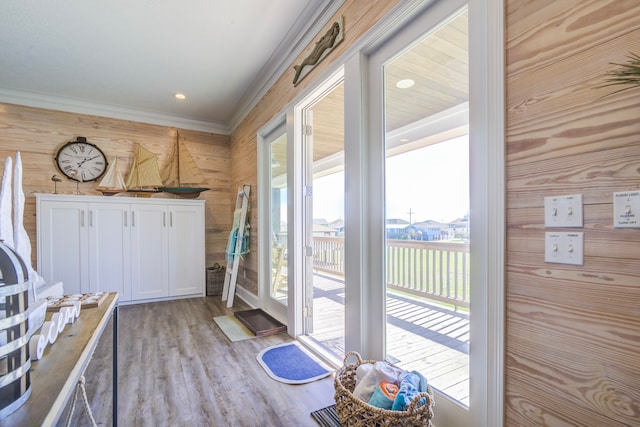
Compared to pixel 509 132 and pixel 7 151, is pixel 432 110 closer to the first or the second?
pixel 509 132

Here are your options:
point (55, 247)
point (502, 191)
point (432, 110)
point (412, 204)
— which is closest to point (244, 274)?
point (55, 247)

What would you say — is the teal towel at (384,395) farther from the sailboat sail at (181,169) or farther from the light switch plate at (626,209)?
the sailboat sail at (181,169)

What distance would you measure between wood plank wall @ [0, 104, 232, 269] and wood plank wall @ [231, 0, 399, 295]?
1.28ft

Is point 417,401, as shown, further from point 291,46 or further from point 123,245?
point 123,245

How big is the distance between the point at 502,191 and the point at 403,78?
3.12ft

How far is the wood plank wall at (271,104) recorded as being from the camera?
71.4 inches

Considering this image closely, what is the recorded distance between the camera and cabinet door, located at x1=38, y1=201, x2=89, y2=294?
335 cm

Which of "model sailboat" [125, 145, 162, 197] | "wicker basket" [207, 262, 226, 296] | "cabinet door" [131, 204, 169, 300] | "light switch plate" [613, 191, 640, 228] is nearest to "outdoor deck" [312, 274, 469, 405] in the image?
"light switch plate" [613, 191, 640, 228]

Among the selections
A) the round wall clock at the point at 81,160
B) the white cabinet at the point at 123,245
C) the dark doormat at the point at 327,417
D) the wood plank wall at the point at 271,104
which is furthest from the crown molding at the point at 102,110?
the dark doormat at the point at 327,417

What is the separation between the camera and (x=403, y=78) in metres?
1.71

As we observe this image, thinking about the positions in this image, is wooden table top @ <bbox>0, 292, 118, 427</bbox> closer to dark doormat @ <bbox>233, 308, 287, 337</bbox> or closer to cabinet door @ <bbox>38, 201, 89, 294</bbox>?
dark doormat @ <bbox>233, 308, 287, 337</bbox>

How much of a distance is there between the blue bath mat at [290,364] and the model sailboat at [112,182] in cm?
316

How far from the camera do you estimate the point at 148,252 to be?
3.90m

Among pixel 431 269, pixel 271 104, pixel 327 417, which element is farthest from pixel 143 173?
pixel 431 269
